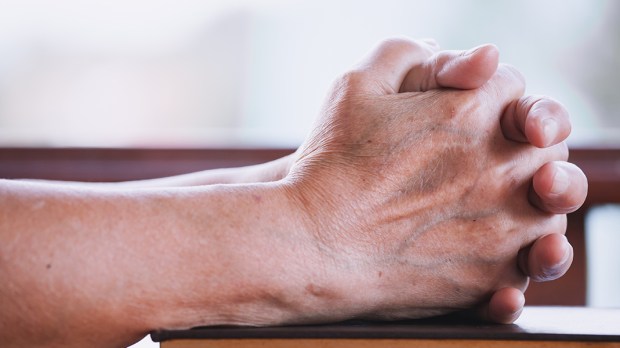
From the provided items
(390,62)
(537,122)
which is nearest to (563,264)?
(537,122)

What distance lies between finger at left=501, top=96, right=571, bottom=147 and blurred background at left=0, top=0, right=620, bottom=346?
87 cm

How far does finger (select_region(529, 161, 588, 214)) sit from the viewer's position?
590 mm

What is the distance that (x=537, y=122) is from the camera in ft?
1.87

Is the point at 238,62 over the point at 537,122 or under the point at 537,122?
under

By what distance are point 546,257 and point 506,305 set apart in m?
0.05

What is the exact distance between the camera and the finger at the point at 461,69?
60 cm

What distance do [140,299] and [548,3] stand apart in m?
1.22

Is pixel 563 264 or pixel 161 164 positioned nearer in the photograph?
pixel 563 264

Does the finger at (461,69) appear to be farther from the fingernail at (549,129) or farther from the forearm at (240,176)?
the forearm at (240,176)

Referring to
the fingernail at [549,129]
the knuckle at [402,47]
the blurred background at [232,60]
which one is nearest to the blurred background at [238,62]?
the blurred background at [232,60]

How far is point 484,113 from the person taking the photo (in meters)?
0.60

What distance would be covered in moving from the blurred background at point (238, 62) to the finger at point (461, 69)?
0.83m

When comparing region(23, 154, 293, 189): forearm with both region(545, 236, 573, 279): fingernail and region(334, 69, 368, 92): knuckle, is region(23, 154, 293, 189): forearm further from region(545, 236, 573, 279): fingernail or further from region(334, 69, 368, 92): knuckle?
region(545, 236, 573, 279): fingernail

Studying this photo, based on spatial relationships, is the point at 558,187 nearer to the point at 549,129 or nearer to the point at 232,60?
the point at 549,129
